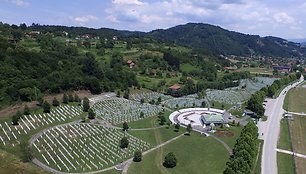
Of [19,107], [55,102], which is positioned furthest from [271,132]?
[19,107]

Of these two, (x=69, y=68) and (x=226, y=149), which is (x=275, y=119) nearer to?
(x=226, y=149)

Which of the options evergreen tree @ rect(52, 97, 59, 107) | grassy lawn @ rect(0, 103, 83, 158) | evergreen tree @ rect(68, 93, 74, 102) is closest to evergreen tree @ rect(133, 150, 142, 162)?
grassy lawn @ rect(0, 103, 83, 158)

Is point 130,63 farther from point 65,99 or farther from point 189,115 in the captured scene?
point 189,115

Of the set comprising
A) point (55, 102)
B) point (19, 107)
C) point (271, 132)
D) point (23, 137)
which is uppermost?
point (55, 102)

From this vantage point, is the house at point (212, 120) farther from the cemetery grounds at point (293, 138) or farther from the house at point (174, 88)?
the house at point (174, 88)

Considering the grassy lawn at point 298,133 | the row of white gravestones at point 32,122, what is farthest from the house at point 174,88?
the row of white gravestones at point 32,122
